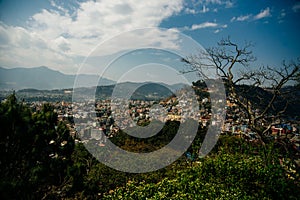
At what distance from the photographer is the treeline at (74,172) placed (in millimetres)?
4008

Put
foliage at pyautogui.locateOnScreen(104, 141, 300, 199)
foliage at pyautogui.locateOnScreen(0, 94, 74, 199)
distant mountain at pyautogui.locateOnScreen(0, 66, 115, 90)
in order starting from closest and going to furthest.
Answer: foliage at pyautogui.locateOnScreen(104, 141, 300, 199)
foliage at pyautogui.locateOnScreen(0, 94, 74, 199)
distant mountain at pyautogui.locateOnScreen(0, 66, 115, 90)

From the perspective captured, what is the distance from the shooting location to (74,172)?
6844mm

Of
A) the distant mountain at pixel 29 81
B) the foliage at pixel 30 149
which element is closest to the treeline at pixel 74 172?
the foliage at pixel 30 149

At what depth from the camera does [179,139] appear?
15328 mm

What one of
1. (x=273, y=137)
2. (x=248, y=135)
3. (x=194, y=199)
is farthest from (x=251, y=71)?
(x=194, y=199)

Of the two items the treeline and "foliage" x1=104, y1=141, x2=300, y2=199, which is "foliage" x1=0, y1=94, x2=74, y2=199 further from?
"foliage" x1=104, y1=141, x2=300, y2=199

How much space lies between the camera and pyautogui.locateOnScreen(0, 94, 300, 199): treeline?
4.01m

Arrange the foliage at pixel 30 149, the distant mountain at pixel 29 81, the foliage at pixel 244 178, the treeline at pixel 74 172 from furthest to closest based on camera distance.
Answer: the distant mountain at pixel 29 81 → the foliage at pixel 30 149 → the foliage at pixel 244 178 → the treeline at pixel 74 172

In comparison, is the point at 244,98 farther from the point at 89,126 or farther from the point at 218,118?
the point at 89,126

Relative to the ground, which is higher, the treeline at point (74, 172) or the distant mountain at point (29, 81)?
the distant mountain at point (29, 81)

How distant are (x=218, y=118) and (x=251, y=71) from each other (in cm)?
646

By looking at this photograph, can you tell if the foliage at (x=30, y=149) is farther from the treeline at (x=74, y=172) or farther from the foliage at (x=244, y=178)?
the foliage at (x=244, y=178)

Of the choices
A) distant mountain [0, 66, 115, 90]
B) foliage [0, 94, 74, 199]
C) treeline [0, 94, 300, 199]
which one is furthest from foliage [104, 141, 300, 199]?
distant mountain [0, 66, 115, 90]

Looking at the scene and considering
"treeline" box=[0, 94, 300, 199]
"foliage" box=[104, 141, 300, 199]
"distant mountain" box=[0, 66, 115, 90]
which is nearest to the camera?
"treeline" box=[0, 94, 300, 199]
